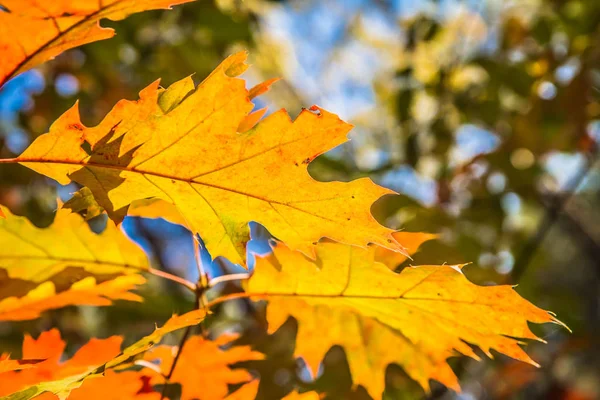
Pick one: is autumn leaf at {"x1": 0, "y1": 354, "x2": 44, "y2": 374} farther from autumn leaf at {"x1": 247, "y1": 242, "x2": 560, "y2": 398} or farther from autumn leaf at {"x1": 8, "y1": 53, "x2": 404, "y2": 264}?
autumn leaf at {"x1": 247, "y1": 242, "x2": 560, "y2": 398}

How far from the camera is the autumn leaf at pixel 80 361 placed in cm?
60

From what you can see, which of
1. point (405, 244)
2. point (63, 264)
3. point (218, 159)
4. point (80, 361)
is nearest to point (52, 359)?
point (80, 361)

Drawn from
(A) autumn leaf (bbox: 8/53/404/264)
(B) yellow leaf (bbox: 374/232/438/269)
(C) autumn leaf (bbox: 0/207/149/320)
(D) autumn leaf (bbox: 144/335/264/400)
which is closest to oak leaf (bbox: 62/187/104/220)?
(A) autumn leaf (bbox: 8/53/404/264)

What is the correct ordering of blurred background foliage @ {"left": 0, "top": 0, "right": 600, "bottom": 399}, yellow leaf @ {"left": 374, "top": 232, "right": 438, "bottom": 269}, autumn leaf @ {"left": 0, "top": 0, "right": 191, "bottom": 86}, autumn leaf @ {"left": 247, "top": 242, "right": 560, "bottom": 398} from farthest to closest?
1. blurred background foliage @ {"left": 0, "top": 0, "right": 600, "bottom": 399}
2. yellow leaf @ {"left": 374, "top": 232, "right": 438, "bottom": 269}
3. autumn leaf @ {"left": 247, "top": 242, "right": 560, "bottom": 398}
4. autumn leaf @ {"left": 0, "top": 0, "right": 191, "bottom": 86}

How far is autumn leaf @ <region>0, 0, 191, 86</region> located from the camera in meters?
0.59

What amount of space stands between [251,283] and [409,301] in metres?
0.24

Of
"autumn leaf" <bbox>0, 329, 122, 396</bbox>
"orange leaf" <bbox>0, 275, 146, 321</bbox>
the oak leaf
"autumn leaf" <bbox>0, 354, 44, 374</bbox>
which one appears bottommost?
"autumn leaf" <bbox>0, 329, 122, 396</bbox>

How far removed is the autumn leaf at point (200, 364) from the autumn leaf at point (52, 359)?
0.24 ft

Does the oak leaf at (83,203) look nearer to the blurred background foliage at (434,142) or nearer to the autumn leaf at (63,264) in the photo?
the autumn leaf at (63,264)

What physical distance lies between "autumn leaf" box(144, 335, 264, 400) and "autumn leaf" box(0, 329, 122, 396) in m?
0.07

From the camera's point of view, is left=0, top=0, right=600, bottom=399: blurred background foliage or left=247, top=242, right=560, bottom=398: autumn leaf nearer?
left=247, top=242, right=560, bottom=398: autumn leaf

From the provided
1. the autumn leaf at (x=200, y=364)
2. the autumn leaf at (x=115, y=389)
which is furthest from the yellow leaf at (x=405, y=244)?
the autumn leaf at (x=115, y=389)

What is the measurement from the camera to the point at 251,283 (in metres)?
0.89

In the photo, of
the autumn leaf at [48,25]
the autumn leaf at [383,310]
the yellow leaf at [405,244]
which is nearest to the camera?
the autumn leaf at [48,25]
